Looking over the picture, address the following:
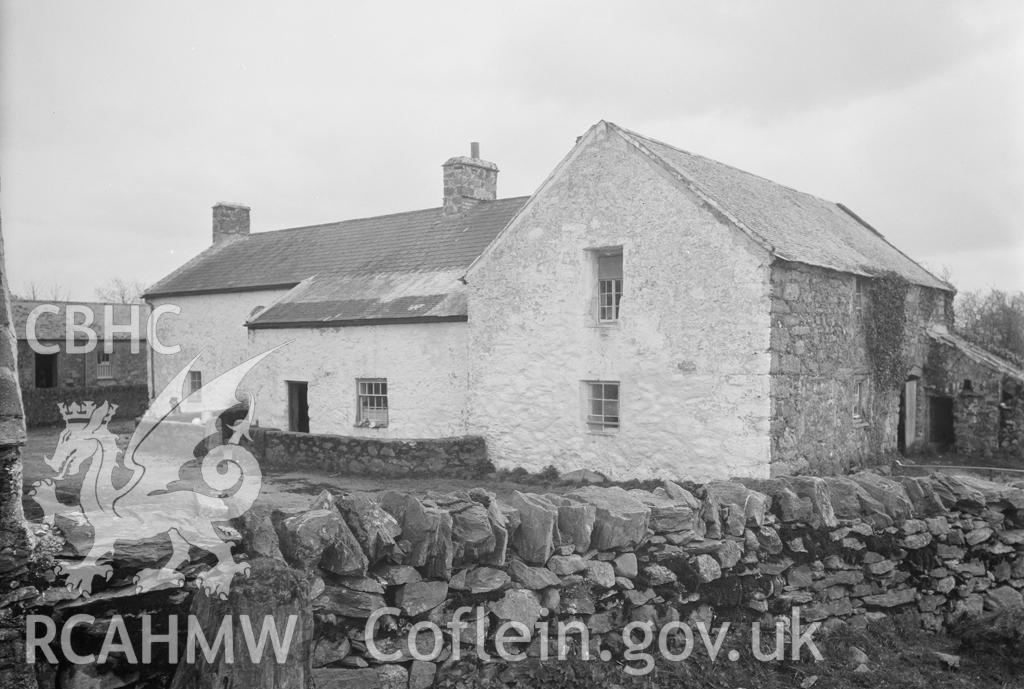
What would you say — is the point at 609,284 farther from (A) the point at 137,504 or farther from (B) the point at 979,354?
(A) the point at 137,504

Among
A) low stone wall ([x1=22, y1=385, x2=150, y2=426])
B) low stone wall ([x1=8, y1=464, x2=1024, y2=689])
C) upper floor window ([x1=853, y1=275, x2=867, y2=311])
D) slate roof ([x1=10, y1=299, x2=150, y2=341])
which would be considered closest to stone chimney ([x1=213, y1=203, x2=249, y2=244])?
slate roof ([x1=10, y1=299, x2=150, y2=341])

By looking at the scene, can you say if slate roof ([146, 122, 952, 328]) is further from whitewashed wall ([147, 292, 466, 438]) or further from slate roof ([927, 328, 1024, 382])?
slate roof ([927, 328, 1024, 382])

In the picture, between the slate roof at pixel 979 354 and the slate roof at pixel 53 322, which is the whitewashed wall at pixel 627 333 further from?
the slate roof at pixel 53 322

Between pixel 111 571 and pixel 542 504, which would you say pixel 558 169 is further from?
pixel 111 571

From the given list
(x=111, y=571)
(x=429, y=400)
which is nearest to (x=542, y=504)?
(x=111, y=571)

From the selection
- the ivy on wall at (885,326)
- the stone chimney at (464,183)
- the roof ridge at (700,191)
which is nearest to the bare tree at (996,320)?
the ivy on wall at (885,326)

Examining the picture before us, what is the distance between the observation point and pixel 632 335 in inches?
588

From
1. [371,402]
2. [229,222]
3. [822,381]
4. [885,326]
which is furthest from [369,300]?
[229,222]

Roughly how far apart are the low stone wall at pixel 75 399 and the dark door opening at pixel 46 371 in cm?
93

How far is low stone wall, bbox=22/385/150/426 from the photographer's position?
31.0 m

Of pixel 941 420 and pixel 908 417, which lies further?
pixel 941 420

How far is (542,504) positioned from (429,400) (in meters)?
12.2

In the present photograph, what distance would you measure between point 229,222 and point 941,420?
2474 centimetres

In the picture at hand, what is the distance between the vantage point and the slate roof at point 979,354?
18.0m
